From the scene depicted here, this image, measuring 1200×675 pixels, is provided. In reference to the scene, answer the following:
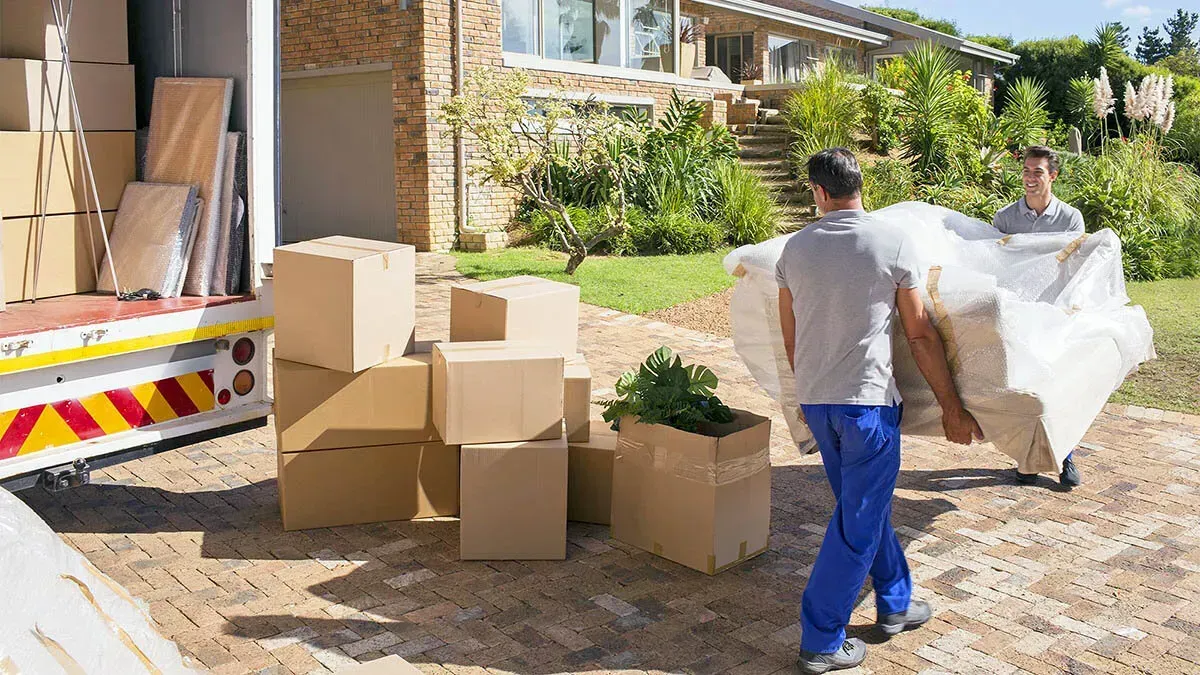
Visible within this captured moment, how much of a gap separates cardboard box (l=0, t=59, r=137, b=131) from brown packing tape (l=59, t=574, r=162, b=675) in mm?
3813

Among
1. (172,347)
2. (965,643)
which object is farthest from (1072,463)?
(172,347)

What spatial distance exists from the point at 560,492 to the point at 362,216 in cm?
1178

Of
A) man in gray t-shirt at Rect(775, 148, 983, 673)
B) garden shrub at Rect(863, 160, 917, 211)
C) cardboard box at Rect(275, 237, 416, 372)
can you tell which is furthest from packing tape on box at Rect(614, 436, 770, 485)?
garden shrub at Rect(863, 160, 917, 211)

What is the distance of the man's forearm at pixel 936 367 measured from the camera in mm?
4074

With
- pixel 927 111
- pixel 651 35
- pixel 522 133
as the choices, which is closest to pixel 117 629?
pixel 522 133

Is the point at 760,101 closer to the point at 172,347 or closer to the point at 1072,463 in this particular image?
the point at 1072,463

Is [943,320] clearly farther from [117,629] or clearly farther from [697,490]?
[117,629]

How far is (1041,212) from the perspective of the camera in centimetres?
601

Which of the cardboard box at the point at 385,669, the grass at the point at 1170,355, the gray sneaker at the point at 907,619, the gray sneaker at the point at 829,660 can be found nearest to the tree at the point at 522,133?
the grass at the point at 1170,355

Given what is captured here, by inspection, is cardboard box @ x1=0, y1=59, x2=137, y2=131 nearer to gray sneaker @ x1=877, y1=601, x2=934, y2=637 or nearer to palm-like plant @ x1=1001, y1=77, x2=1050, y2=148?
gray sneaker @ x1=877, y1=601, x2=934, y2=637

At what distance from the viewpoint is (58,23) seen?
525 cm

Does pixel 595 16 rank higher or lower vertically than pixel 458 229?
higher

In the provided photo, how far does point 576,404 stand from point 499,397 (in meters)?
0.62

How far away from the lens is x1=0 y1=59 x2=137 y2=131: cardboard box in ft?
17.3
